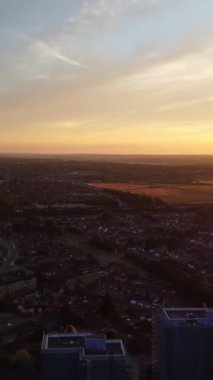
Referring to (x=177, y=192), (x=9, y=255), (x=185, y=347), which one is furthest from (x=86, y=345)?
(x=177, y=192)

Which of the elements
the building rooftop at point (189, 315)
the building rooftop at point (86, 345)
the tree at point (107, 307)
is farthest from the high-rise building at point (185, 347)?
the tree at point (107, 307)

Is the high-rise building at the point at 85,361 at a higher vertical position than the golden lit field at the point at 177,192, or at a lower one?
higher

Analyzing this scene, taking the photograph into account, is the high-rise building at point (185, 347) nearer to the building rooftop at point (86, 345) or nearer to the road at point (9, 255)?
the building rooftop at point (86, 345)

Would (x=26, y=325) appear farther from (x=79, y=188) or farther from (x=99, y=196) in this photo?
(x=79, y=188)

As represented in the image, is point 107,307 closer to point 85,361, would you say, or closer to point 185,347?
point 185,347

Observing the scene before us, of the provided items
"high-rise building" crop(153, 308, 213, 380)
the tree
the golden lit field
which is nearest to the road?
the tree

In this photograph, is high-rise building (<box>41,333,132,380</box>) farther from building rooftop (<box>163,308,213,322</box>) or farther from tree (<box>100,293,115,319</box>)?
tree (<box>100,293,115,319</box>)

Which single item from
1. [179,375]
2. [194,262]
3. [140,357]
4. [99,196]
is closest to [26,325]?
[140,357]
